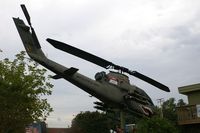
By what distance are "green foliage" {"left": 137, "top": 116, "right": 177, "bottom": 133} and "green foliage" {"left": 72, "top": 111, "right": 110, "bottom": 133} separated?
37436mm

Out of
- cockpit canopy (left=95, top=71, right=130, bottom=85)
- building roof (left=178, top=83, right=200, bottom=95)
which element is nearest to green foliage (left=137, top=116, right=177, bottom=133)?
cockpit canopy (left=95, top=71, right=130, bottom=85)

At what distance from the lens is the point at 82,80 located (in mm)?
31812

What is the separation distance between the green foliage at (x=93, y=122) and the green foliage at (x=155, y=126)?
123ft

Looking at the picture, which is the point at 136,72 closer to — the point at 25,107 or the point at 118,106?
the point at 118,106

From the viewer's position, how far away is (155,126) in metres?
29.1

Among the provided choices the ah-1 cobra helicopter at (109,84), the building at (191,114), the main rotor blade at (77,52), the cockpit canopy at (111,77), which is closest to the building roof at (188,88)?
the building at (191,114)

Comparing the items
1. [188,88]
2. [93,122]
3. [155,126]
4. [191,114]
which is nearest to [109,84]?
[155,126]

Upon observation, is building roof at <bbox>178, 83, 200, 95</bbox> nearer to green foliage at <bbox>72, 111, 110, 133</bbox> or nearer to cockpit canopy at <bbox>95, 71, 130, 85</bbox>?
cockpit canopy at <bbox>95, 71, 130, 85</bbox>

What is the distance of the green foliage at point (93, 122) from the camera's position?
2625 inches

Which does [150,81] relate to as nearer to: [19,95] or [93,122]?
[19,95]

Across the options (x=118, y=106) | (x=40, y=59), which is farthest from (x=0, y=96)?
(x=118, y=106)

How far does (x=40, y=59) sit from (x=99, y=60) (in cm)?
448

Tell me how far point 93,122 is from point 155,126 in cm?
3862

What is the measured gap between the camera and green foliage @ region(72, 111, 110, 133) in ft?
219
